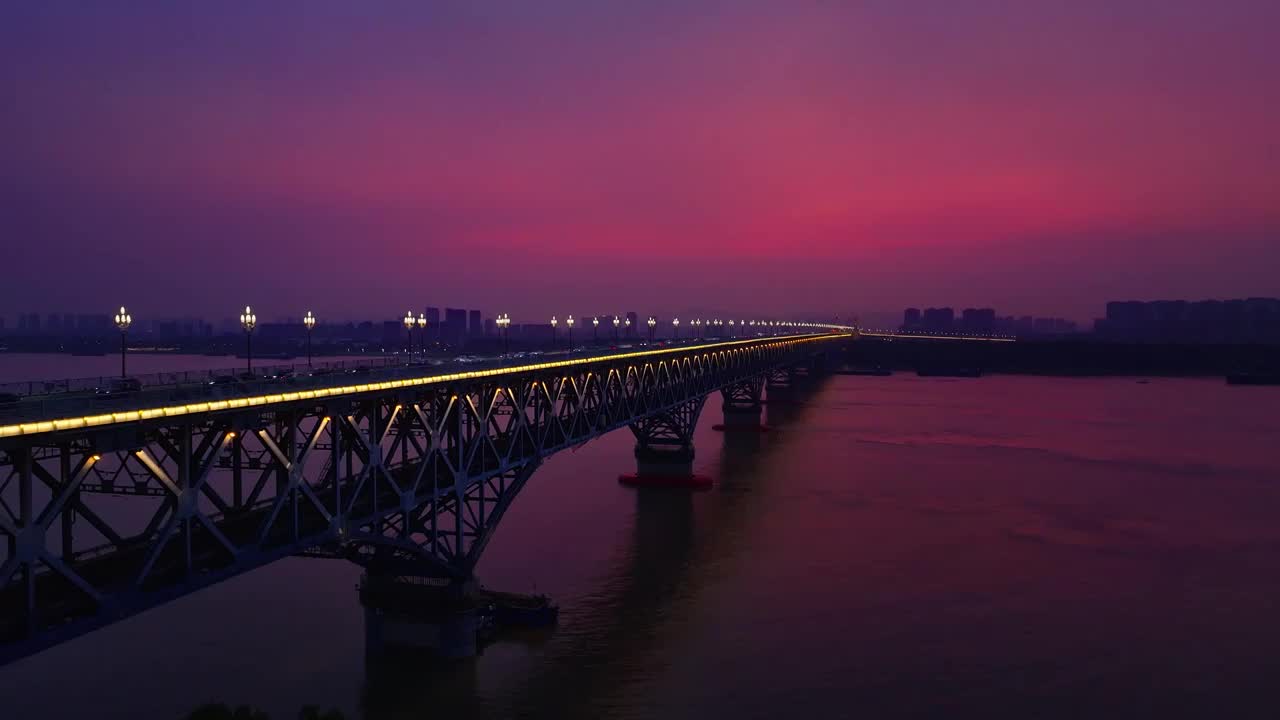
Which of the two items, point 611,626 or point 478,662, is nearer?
point 478,662

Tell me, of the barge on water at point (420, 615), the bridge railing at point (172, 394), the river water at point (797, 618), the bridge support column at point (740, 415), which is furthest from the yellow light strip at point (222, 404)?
the bridge support column at point (740, 415)

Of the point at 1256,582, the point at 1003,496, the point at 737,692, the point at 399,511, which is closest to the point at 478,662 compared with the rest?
the point at 399,511

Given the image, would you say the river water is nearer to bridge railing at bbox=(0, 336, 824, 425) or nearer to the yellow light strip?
the yellow light strip

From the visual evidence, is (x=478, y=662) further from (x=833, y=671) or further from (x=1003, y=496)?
(x=1003, y=496)

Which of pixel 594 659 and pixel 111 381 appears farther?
pixel 594 659

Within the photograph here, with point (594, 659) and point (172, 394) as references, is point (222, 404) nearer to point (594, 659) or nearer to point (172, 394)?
point (172, 394)

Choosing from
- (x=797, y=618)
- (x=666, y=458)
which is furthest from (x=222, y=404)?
(x=666, y=458)

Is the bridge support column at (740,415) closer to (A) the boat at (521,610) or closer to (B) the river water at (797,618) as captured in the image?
(B) the river water at (797,618)
